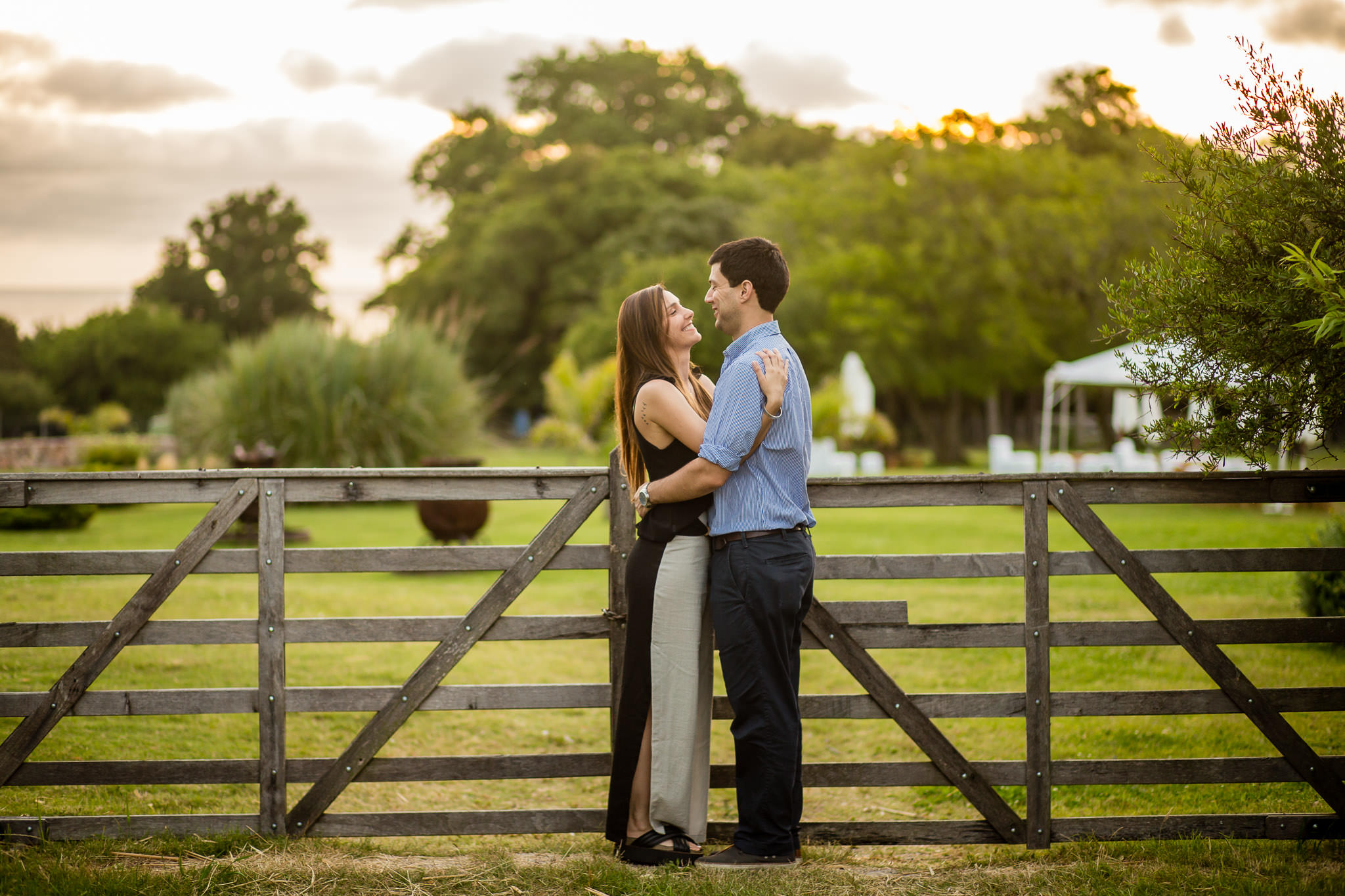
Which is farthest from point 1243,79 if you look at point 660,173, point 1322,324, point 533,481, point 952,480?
point 660,173

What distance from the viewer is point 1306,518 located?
43.7ft

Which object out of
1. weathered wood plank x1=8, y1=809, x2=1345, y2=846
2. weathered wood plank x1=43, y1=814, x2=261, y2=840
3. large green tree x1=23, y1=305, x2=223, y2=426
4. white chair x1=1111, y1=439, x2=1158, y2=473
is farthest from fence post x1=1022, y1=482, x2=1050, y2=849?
large green tree x1=23, y1=305, x2=223, y2=426

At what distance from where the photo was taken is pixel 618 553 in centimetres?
385

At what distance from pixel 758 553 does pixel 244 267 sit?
6694 centimetres

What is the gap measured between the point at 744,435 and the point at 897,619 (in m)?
1.09

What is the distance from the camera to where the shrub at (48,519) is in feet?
46.5

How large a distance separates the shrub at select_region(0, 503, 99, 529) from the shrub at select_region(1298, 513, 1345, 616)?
46.5 ft

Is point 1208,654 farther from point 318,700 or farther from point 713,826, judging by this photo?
point 318,700

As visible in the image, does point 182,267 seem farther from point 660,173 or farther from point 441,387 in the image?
point 441,387

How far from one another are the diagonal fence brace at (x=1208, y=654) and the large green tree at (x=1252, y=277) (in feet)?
1.41

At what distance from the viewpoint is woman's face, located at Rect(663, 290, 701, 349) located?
3.47 metres

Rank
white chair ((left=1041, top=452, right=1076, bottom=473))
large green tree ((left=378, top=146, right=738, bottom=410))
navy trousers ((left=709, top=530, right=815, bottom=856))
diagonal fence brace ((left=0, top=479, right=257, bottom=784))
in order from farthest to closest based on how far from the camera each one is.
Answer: large green tree ((left=378, top=146, right=738, bottom=410)), white chair ((left=1041, top=452, right=1076, bottom=473)), diagonal fence brace ((left=0, top=479, right=257, bottom=784)), navy trousers ((left=709, top=530, right=815, bottom=856))

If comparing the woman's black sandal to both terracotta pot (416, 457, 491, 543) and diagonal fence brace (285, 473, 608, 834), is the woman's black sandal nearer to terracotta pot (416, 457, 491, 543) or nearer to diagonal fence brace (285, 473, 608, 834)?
diagonal fence brace (285, 473, 608, 834)

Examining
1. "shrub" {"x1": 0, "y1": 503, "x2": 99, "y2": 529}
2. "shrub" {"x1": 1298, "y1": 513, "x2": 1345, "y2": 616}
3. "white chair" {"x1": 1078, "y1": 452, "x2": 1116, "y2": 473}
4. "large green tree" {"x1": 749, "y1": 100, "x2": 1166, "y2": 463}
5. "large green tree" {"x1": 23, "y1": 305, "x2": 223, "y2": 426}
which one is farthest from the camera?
"large green tree" {"x1": 23, "y1": 305, "x2": 223, "y2": 426}
